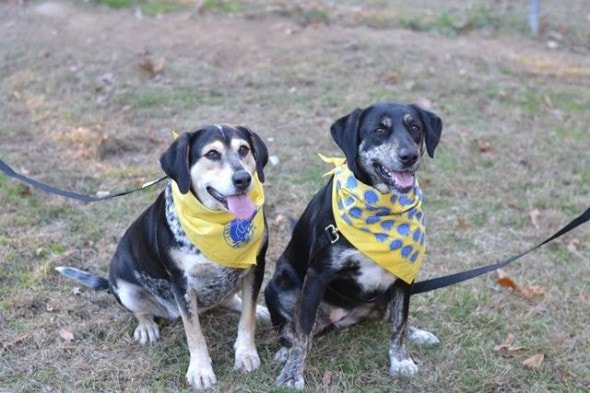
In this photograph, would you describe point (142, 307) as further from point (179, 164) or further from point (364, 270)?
point (364, 270)

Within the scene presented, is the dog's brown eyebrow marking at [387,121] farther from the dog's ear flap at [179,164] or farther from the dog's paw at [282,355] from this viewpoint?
the dog's paw at [282,355]

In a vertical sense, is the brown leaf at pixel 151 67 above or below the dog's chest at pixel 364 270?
below

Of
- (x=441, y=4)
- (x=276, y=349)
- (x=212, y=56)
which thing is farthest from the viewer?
(x=441, y=4)

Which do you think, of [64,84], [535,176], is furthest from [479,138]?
[64,84]

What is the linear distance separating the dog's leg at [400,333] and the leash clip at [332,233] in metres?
0.51

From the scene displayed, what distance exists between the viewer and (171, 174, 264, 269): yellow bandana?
4.05 meters

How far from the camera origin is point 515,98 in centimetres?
958

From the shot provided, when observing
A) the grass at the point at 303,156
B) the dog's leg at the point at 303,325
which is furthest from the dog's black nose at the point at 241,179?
the grass at the point at 303,156

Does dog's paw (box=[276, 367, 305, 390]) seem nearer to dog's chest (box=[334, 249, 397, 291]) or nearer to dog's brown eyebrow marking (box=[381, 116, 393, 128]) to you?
dog's chest (box=[334, 249, 397, 291])

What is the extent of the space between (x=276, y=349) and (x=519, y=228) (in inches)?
118

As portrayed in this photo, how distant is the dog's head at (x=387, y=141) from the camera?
380cm

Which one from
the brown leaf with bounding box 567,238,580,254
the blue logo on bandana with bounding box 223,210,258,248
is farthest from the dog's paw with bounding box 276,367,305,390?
the brown leaf with bounding box 567,238,580,254

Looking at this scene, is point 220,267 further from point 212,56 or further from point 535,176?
point 212,56

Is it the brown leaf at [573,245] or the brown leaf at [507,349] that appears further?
the brown leaf at [573,245]
